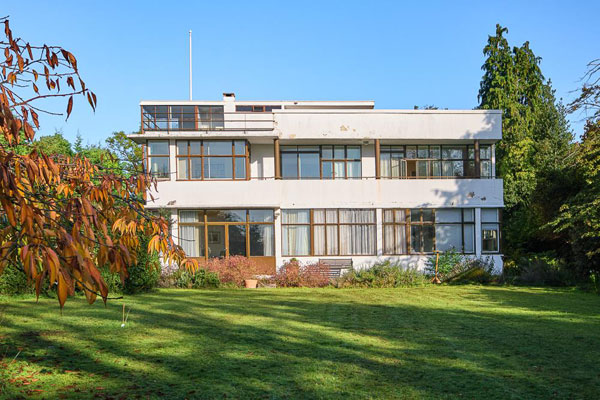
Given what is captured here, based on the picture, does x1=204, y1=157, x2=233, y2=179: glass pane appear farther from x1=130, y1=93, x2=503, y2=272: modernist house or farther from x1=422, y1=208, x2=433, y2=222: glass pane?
x1=422, y1=208, x2=433, y2=222: glass pane

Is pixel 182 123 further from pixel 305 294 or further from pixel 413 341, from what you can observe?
pixel 413 341

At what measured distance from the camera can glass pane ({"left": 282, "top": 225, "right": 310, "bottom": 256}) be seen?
80.7ft

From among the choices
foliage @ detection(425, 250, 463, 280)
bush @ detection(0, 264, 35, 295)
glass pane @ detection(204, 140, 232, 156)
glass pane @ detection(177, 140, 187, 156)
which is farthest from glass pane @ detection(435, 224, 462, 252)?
bush @ detection(0, 264, 35, 295)

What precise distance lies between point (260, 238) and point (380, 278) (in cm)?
578

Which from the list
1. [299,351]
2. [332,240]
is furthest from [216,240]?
[299,351]

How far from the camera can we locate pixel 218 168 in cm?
2450

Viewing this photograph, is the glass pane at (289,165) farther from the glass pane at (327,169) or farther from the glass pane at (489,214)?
the glass pane at (489,214)

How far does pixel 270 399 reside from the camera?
573 centimetres

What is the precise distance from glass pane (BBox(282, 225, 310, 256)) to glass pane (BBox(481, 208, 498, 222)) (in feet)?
25.7

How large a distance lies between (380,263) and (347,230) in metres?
2.14

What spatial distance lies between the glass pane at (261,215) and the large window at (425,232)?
5084mm

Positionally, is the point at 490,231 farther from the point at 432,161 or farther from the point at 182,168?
the point at 182,168

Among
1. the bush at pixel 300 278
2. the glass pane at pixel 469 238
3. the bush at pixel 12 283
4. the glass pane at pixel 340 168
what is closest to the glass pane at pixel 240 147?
the glass pane at pixel 340 168

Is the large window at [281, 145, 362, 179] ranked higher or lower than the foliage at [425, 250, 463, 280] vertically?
higher
